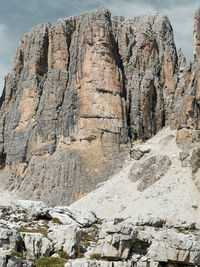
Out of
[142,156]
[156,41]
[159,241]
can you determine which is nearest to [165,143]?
[142,156]

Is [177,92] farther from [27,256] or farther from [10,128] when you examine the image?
[27,256]

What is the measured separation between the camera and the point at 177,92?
69.1 m

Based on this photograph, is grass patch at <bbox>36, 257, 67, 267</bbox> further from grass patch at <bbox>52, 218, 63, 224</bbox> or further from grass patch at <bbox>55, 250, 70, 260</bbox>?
grass patch at <bbox>52, 218, 63, 224</bbox>

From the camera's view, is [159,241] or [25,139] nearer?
[159,241]

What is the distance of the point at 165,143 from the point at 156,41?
2880 cm

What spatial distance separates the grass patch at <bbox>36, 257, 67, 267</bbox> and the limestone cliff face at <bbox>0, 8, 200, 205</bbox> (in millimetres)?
40117

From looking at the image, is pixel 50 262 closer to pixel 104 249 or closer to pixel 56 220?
pixel 104 249

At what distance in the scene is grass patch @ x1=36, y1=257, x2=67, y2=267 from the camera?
16438 millimetres

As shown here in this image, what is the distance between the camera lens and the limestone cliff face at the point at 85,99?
60.2 meters

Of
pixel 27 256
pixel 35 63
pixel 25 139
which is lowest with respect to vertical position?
pixel 27 256

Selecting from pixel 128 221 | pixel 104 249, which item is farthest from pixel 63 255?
pixel 128 221

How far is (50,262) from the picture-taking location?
16.6 meters

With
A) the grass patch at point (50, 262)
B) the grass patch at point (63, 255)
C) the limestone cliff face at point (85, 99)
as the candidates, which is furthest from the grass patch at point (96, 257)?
the limestone cliff face at point (85, 99)

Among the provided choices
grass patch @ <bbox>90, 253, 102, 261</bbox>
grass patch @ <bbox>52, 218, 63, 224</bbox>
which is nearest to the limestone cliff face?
grass patch @ <bbox>52, 218, 63, 224</bbox>
